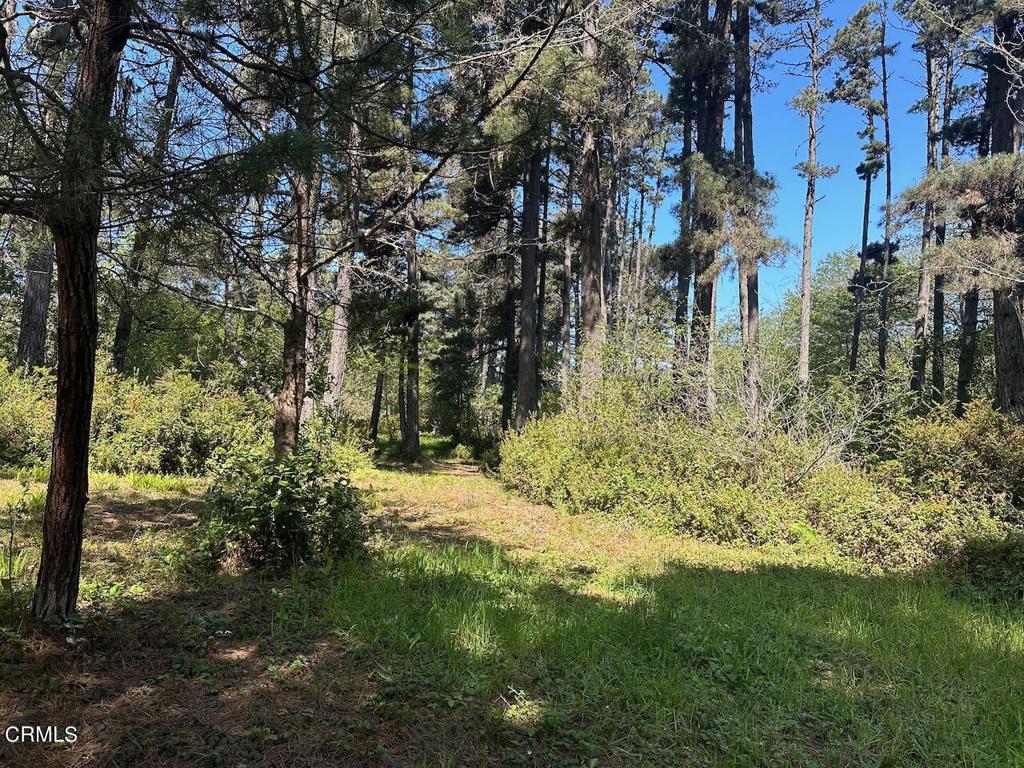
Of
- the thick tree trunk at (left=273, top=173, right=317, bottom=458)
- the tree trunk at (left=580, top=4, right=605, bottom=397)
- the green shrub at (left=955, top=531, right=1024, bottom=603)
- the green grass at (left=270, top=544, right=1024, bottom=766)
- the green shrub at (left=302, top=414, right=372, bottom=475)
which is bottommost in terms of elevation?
the green grass at (left=270, top=544, right=1024, bottom=766)

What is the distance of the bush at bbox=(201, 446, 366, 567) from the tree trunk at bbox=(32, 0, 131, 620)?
145 centimetres

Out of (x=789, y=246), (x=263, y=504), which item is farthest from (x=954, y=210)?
(x=263, y=504)

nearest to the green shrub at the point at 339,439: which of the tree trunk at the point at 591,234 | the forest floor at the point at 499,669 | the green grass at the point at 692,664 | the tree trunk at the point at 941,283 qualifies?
the forest floor at the point at 499,669

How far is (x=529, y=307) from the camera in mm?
14148

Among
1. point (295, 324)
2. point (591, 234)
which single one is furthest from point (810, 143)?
point (295, 324)

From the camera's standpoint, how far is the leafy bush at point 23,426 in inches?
308

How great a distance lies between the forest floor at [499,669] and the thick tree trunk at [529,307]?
854cm

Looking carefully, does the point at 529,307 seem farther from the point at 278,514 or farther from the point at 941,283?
the point at 941,283

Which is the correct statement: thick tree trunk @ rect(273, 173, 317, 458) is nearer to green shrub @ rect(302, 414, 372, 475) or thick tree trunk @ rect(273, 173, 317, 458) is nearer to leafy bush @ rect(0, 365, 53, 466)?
green shrub @ rect(302, 414, 372, 475)

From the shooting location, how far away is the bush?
4418mm

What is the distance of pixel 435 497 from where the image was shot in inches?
374

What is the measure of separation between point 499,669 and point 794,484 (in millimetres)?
5959

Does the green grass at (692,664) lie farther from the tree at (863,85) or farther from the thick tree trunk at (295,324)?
the tree at (863,85)

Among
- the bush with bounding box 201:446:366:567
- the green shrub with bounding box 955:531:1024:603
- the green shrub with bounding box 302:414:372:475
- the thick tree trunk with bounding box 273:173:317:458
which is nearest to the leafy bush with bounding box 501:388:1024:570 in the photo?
the green shrub with bounding box 955:531:1024:603
